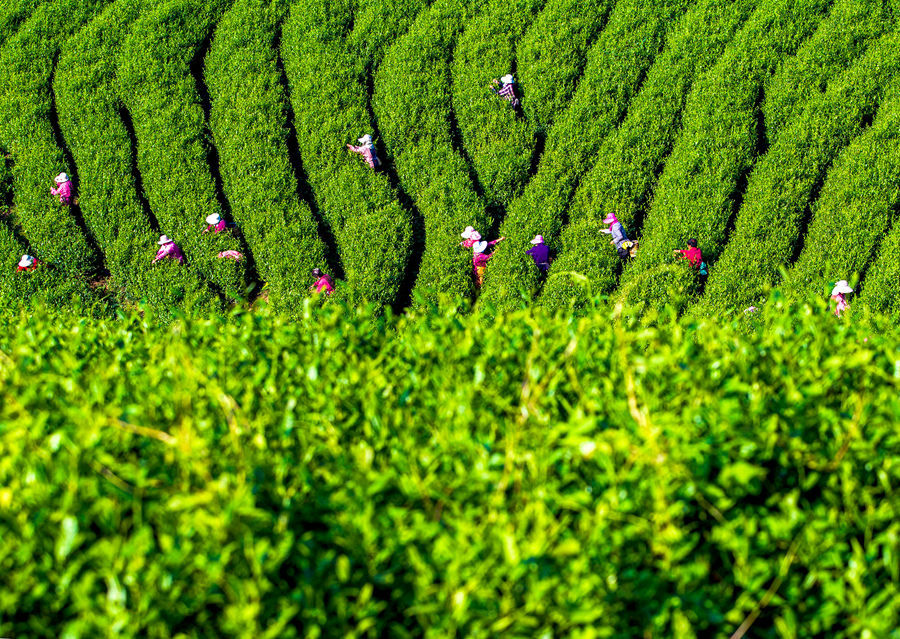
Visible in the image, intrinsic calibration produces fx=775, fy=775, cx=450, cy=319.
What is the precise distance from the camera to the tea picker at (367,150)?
621 centimetres

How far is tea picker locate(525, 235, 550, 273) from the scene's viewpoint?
5.53m

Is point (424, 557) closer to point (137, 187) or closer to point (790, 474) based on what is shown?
point (790, 474)

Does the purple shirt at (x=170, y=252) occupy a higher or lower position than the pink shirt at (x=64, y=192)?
lower

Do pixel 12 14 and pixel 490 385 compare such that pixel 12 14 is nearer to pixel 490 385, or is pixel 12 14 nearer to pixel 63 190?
→ pixel 63 190

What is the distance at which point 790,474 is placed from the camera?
6.43 feet

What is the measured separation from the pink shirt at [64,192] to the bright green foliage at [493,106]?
129 inches

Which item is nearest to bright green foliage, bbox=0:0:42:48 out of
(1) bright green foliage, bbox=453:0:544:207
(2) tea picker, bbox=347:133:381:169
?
(2) tea picker, bbox=347:133:381:169

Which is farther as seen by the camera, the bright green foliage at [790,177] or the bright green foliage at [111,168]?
the bright green foliage at [111,168]

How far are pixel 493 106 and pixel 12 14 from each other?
203 inches

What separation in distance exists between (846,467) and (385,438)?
1.14m

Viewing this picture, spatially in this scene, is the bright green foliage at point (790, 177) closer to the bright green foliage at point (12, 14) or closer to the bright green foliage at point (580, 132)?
the bright green foliage at point (580, 132)

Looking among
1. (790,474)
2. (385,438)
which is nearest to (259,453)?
(385,438)

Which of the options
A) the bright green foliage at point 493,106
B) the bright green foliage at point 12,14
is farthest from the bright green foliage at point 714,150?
the bright green foliage at point 12,14

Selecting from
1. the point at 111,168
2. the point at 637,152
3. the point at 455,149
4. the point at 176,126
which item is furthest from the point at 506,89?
the point at 111,168
